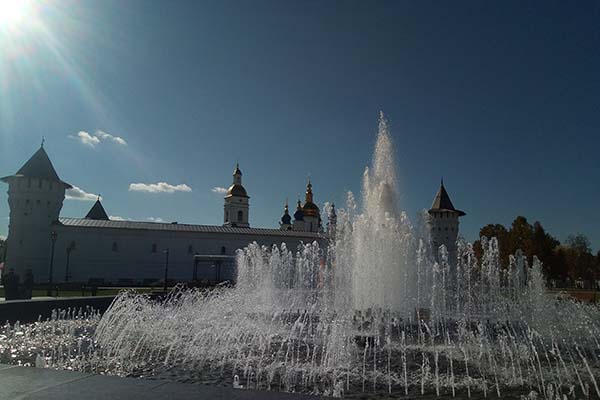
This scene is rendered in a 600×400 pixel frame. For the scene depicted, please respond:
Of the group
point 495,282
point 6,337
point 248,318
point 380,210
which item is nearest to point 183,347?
point 6,337

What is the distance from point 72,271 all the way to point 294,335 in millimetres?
30198

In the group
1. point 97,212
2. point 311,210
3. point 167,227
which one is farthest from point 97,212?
point 311,210

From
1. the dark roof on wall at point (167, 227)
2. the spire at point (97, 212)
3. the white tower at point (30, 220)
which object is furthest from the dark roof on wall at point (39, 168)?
the spire at point (97, 212)

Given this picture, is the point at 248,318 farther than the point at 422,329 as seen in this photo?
Yes

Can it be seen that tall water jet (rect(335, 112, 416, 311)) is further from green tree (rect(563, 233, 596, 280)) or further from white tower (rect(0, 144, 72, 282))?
green tree (rect(563, 233, 596, 280))

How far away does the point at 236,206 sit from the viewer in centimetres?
5678

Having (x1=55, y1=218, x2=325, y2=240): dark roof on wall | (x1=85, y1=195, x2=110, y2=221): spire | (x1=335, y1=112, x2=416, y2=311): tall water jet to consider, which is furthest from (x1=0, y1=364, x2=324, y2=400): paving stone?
(x1=85, y1=195, x2=110, y2=221): spire

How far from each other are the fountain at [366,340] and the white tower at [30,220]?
21105 millimetres

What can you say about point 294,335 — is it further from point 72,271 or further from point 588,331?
point 72,271

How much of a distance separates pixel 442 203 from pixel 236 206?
24.9 meters

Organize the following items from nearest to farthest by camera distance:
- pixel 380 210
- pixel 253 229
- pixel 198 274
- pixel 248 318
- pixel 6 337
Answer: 1. pixel 6 337
2. pixel 248 318
3. pixel 380 210
4. pixel 198 274
5. pixel 253 229

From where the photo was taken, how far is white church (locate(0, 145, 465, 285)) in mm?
34438

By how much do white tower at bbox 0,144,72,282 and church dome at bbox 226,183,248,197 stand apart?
24477mm

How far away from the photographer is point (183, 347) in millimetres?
8695
